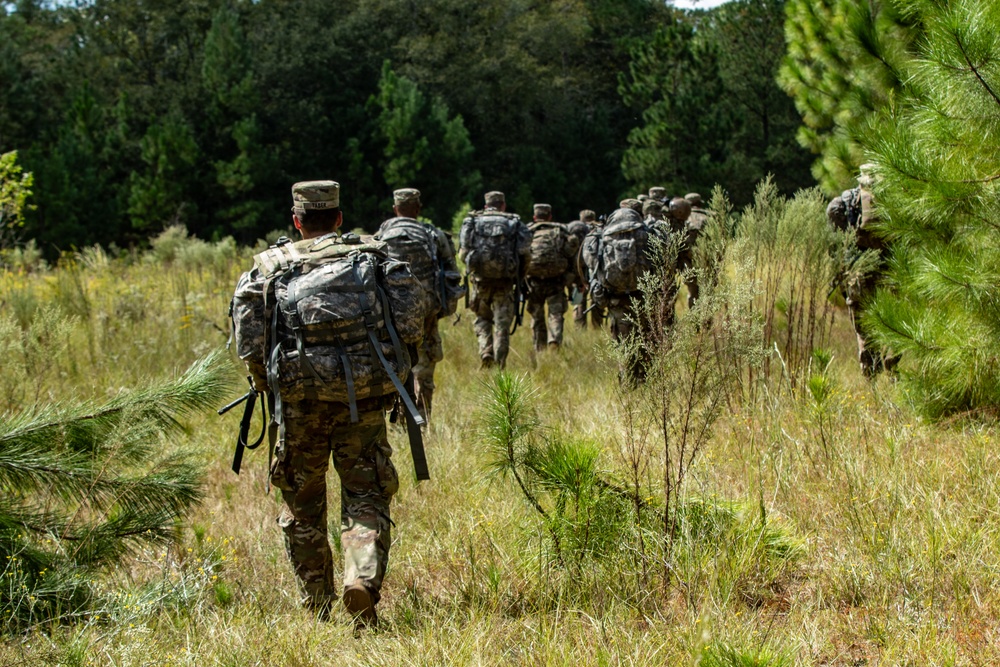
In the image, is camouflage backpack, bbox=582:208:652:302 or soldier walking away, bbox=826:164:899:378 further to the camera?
camouflage backpack, bbox=582:208:652:302

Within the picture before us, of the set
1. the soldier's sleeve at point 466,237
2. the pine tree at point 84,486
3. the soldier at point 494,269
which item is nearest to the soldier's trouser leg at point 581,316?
the soldier at point 494,269

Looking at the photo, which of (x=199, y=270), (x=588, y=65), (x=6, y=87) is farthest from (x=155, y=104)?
(x=199, y=270)

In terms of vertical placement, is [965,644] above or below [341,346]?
below

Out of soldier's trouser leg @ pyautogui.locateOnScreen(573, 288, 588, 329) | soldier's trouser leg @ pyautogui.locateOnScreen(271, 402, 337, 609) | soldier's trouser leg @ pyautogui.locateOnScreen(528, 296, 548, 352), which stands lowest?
soldier's trouser leg @ pyautogui.locateOnScreen(573, 288, 588, 329)

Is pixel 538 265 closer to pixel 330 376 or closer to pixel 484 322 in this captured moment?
pixel 484 322

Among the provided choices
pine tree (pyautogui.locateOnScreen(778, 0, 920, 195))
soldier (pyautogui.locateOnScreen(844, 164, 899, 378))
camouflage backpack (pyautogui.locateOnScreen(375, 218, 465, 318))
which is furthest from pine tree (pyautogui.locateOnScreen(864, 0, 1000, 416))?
camouflage backpack (pyautogui.locateOnScreen(375, 218, 465, 318))

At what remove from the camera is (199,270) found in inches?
473

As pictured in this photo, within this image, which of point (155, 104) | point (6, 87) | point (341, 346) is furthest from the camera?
point (155, 104)

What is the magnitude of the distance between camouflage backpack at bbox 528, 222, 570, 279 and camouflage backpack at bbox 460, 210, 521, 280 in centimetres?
124

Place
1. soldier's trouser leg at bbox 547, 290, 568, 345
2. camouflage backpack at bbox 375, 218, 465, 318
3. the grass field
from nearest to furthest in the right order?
the grass field
camouflage backpack at bbox 375, 218, 465, 318
soldier's trouser leg at bbox 547, 290, 568, 345

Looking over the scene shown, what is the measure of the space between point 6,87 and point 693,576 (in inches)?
1330

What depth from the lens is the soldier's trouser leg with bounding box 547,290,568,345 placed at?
1007 cm

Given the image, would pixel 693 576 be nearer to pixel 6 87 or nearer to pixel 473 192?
pixel 473 192

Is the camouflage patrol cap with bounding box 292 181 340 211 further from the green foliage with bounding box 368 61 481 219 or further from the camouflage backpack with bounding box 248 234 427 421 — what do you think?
the green foliage with bounding box 368 61 481 219
